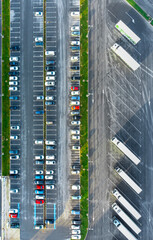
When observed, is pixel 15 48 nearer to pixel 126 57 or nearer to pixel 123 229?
pixel 126 57

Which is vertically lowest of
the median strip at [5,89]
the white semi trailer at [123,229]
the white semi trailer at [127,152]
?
the white semi trailer at [123,229]

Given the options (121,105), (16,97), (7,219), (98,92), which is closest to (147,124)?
(121,105)

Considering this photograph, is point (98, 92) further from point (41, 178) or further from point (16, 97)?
point (41, 178)

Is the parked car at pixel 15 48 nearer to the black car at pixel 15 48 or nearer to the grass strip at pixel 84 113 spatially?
the black car at pixel 15 48

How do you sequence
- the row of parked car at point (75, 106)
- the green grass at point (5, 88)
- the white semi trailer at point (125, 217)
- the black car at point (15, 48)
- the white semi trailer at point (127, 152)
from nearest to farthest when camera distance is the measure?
the white semi trailer at point (125, 217), the white semi trailer at point (127, 152), the row of parked car at point (75, 106), the black car at point (15, 48), the green grass at point (5, 88)

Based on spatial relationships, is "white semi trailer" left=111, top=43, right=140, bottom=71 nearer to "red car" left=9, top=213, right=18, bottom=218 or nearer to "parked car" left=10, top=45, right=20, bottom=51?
"parked car" left=10, top=45, right=20, bottom=51

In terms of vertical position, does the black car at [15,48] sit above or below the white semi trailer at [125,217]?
above

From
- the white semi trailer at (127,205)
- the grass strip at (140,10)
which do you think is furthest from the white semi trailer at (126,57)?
the white semi trailer at (127,205)

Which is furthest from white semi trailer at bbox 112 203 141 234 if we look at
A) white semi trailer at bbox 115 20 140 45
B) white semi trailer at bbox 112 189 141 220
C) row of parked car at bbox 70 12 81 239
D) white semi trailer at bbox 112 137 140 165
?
white semi trailer at bbox 115 20 140 45
